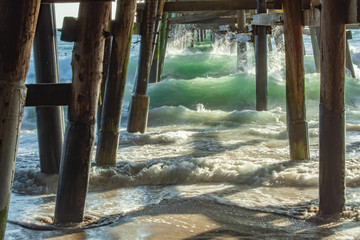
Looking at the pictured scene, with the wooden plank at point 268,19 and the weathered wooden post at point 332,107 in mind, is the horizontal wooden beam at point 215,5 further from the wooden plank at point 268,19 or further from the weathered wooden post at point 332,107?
the weathered wooden post at point 332,107

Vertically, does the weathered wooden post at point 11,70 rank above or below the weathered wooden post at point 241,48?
below

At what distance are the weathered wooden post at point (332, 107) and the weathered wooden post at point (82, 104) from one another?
127cm

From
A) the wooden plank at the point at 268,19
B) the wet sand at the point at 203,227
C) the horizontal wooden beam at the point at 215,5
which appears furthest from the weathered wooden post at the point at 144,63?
the wet sand at the point at 203,227

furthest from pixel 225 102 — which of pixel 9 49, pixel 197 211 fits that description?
pixel 9 49

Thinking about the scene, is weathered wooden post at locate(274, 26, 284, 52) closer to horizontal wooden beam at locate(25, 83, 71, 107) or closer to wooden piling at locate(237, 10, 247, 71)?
wooden piling at locate(237, 10, 247, 71)

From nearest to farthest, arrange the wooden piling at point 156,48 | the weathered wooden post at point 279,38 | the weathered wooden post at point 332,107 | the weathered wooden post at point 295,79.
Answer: the weathered wooden post at point 332,107 → the weathered wooden post at point 295,79 → the wooden piling at point 156,48 → the weathered wooden post at point 279,38

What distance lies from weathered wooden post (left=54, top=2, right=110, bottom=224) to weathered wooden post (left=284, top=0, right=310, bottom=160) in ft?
7.41

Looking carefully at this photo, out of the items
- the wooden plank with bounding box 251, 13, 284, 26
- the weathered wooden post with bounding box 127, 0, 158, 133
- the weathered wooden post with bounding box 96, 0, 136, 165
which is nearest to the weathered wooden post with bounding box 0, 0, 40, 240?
the weathered wooden post with bounding box 96, 0, 136, 165

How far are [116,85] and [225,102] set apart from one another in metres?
6.49

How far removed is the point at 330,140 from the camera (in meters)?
3.34

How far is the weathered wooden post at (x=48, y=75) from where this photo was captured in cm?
447

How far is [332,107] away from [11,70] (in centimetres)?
186

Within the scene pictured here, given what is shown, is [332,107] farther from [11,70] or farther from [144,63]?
[144,63]

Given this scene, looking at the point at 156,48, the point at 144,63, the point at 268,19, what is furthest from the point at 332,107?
the point at 156,48
